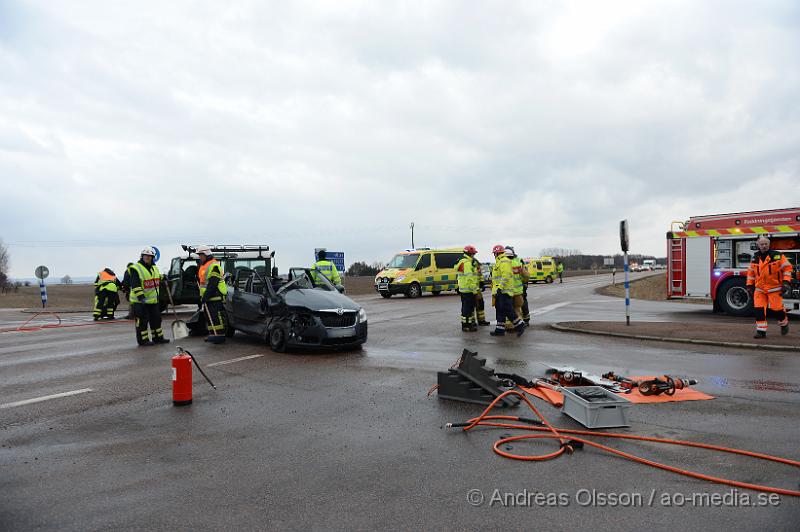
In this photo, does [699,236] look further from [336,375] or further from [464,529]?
[464,529]

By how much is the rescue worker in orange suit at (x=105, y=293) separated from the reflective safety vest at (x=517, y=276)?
1269 centimetres

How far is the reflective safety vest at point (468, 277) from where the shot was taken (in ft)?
39.6

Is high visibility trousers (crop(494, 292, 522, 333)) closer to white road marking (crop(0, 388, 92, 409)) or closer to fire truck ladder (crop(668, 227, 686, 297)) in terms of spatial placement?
fire truck ladder (crop(668, 227, 686, 297))

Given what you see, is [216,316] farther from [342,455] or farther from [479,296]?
[342,455]

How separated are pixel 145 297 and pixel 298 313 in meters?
3.33

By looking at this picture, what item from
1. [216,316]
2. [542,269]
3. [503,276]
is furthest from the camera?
[542,269]

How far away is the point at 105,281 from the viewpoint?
17344 mm

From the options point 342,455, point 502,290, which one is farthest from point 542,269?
point 342,455

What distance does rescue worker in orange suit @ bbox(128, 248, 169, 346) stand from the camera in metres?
10.3

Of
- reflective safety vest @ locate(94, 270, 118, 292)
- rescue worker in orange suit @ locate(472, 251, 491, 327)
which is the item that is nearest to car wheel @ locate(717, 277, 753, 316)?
rescue worker in orange suit @ locate(472, 251, 491, 327)

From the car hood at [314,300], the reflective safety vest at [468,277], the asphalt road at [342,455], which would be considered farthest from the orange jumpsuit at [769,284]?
the car hood at [314,300]

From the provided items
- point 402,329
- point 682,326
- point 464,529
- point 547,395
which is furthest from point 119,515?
point 682,326

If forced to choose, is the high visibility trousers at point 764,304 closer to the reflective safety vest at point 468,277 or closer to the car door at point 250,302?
the reflective safety vest at point 468,277

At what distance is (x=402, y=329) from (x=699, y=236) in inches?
373
